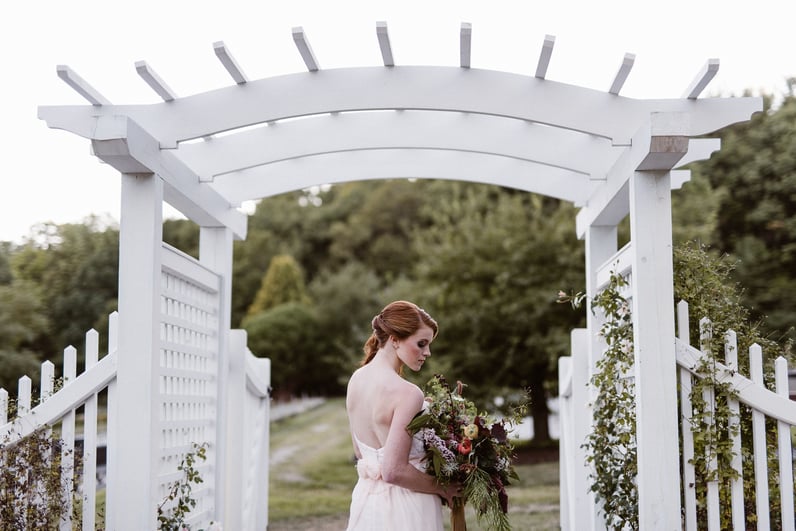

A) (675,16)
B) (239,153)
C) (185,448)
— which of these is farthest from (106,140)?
(675,16)

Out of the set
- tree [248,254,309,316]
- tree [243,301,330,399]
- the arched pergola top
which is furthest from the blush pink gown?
tree [248,254,309,316]

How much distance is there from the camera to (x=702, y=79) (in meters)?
3.73

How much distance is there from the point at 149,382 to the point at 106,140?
45.7 inches

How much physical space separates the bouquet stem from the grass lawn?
2.51m

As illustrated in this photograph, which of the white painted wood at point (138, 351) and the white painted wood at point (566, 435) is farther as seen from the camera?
the white painted wood at point (566, 435)

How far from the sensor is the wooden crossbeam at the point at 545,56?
3.71 meters

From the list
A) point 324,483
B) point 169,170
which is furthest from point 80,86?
point 324,483

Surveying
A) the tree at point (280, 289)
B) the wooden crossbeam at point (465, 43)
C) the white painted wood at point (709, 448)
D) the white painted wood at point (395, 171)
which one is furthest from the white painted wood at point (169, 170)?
the tree at point (280, 289)

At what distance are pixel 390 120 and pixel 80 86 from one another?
6.82ft

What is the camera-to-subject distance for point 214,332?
5801 mm

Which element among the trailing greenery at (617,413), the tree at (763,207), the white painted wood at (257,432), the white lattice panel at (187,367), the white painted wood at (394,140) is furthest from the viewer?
the tree at (763,207)

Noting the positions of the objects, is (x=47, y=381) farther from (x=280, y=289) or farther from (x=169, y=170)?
(x=280, y=289)

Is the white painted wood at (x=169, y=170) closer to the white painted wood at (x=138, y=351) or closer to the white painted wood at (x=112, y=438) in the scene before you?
the white painted wood at (x=138, y=351)

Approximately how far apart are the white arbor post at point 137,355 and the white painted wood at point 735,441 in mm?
2780
